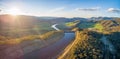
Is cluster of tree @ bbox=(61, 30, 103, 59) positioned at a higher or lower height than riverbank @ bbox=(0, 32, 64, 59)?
higher

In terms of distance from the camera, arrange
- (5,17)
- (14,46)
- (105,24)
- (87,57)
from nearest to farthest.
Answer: (87,57) → (14,46) → (5,17) → (105,24)

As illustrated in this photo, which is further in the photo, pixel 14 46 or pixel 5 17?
pixel 5 17

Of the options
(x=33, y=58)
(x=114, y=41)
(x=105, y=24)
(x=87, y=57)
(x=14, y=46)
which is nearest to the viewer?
(x=87, y=57)

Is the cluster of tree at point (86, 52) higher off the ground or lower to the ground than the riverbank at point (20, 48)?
higher

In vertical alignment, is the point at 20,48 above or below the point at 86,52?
below

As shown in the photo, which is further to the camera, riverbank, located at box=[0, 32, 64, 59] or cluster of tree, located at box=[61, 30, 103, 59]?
riverbank, located at box=[0, 32, 64, 59]

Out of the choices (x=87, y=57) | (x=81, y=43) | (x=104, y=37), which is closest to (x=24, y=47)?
(x=81, y=43)

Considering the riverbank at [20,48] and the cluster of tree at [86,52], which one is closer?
the cluster of tree at [86,52]

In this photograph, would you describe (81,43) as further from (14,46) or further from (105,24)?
(105,24)

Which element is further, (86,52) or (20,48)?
(20,48)

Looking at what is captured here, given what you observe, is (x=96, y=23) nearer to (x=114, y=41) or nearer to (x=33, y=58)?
(x=114, y=41)
